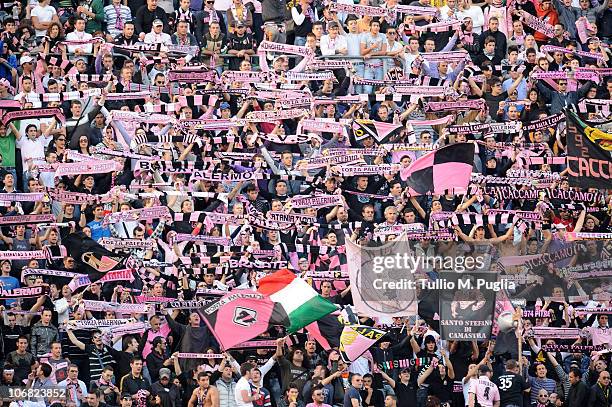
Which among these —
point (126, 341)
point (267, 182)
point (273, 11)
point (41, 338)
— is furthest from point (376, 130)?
point (41, 338)

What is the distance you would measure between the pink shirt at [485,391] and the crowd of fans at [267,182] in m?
0.02

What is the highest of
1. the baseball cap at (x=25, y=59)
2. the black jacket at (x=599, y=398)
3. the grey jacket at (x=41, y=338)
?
the baseball cap at (x=25, y=59)

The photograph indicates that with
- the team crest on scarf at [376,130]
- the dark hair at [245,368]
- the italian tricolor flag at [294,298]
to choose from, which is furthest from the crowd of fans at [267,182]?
the italian tricolor flag at [294,298]

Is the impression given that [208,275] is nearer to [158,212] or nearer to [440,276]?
[158,212]

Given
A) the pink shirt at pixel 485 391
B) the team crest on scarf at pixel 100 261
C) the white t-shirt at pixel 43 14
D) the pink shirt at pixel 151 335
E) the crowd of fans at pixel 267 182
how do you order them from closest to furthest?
the pink shirt at pixel 485 391 < the crowd of fans at pixel 267 182 < the pink shirt at pixel 151 335 < the team crest on scarf at pixel 100 261 < the white t-shirt at pixel 43 14

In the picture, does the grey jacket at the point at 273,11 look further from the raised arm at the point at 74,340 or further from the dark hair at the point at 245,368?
the raised arm at the point at 74,340

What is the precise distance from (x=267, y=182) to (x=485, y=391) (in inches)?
195

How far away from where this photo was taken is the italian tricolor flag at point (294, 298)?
27.0 m

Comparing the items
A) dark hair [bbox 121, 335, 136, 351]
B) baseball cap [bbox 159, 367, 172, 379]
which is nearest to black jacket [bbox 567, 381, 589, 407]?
baseball cap [bbox 159, 367, 172, 379]

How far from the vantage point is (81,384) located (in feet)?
86.8

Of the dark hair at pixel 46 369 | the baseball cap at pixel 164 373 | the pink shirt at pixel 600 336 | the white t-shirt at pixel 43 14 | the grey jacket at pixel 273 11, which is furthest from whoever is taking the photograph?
the grey jacket at pixel 273 11

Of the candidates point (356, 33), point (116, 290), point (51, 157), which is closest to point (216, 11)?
point (356, 33)

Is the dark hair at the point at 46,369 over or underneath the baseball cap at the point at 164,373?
over

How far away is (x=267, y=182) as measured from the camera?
29625 millimetres
